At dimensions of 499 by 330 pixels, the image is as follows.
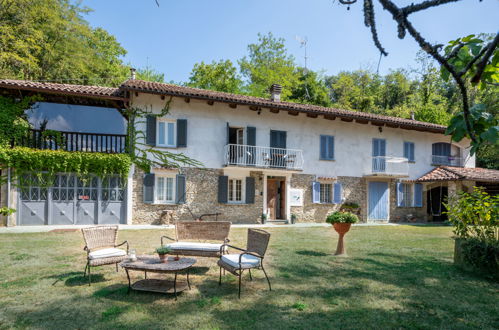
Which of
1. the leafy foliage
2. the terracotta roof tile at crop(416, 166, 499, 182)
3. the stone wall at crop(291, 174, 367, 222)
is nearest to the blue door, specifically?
the stone wall at crop(291, 174, 367, 222)

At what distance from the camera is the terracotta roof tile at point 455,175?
17.7 meters

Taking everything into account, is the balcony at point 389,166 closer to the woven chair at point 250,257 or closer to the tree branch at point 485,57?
Result: the woven chair at point 250,257

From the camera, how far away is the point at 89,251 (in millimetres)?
5203

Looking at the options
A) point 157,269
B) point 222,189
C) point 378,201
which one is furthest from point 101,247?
point 378,201

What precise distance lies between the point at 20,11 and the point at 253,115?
43.3ft

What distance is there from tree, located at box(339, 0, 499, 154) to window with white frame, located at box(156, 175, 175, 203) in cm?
1304

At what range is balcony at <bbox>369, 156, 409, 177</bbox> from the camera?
60.0ft

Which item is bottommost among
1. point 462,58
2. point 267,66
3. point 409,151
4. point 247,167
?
point 247,167

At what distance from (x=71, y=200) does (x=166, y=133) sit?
4521mm

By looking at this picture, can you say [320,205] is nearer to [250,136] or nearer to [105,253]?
[250,136]

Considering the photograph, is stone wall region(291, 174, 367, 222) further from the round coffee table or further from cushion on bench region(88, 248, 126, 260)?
the round coffee table

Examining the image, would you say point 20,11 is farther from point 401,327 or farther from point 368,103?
point 368,103

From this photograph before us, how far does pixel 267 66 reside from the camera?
31.3m

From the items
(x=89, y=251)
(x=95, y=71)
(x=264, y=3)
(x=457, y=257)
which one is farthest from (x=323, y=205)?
(x=95, y=71)
